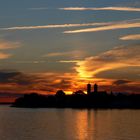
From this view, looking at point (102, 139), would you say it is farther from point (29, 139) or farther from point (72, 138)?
point (29, 139)

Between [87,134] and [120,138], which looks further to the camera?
[87,134]

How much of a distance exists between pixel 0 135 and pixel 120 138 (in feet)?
65.1

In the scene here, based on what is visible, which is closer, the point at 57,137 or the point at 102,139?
the point at 102,139

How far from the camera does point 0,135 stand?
8325cm

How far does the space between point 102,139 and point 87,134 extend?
9823mm

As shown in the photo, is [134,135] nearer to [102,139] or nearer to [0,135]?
[102,139]

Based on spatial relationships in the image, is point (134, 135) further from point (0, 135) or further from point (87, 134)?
point (0, 135)

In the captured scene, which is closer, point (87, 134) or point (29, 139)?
point (29, 139)

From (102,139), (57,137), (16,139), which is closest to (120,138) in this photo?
(102,139)

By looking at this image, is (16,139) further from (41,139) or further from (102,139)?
(102,139)

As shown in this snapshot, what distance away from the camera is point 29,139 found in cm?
7556

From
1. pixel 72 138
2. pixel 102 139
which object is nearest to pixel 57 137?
pixel 72 138

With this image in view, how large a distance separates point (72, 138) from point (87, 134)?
24.3 ft

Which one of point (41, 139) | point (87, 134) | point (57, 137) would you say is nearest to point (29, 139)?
point (41, 139)
